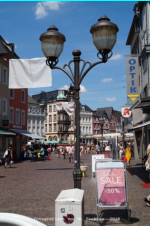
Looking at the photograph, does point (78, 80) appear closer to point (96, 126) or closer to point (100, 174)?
point (100, 174)

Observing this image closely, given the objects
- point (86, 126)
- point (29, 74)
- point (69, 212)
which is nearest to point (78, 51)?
point (69, 212)

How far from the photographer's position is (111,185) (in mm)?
6734

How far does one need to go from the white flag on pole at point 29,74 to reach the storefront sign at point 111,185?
5.74 m

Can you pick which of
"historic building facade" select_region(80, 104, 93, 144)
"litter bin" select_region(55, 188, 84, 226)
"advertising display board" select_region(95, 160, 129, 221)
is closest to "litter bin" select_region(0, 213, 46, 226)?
"litter bin" select_region(55, 188, 84, 226)

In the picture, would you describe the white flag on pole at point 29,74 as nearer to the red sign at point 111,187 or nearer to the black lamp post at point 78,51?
the black lamp post at point 78,51

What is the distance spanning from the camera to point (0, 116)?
31.0 metres

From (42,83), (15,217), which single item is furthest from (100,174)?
(42,83)

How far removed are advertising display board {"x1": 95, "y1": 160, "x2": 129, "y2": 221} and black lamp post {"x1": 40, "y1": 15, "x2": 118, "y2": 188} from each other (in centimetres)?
54

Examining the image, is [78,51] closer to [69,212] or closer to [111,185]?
[111,185]

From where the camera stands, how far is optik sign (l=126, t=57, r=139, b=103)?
20672 mm

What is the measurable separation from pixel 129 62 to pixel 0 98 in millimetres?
15730

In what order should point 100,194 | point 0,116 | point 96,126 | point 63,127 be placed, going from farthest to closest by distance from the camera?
point 96,126, point 63,127, point 0,116, point 100,194

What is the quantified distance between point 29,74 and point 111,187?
7.12 m

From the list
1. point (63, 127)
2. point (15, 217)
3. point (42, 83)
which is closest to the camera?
point (15, 217)
